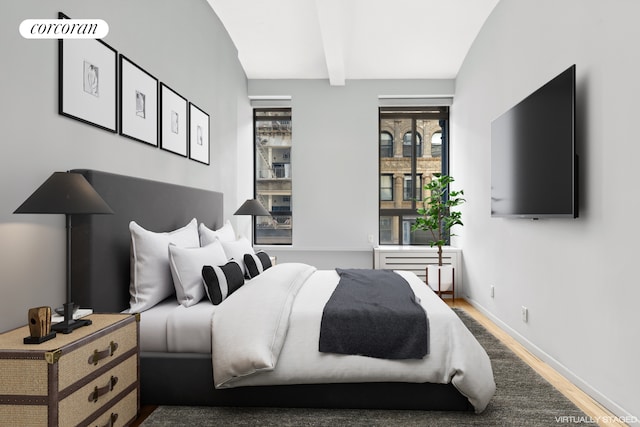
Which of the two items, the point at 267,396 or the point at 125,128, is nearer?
the point at 267,396

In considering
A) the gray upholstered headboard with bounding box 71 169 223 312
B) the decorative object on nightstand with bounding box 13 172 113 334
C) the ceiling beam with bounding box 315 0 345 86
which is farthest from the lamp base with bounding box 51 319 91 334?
the ceiling beam with bounding box 315 0 345 86

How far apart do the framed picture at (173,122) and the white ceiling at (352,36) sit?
4.56 ft

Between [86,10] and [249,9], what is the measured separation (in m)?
2.25

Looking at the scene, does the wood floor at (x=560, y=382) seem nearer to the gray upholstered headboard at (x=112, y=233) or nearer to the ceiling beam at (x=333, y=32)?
the gray upholstered headboard at (x=112, y=233)

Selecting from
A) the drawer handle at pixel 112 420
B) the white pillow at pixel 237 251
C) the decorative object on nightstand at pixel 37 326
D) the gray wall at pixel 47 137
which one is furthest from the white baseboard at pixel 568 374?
the gray wall at pixel 47 137

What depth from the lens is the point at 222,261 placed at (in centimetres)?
263

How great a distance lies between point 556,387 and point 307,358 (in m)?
1.54

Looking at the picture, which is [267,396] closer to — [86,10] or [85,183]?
[85,183]

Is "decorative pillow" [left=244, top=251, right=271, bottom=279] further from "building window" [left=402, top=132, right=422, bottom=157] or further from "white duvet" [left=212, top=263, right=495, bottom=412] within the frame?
"building window" [left=402, top=132, right=422, bottom=157]

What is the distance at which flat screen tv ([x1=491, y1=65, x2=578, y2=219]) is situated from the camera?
2.36 metres

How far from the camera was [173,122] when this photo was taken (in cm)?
309

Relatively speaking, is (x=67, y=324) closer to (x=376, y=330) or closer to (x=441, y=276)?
(x=376, y=330)

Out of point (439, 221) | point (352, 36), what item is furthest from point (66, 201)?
point (439, 221)

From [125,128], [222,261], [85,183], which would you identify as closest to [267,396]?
[222,261]
